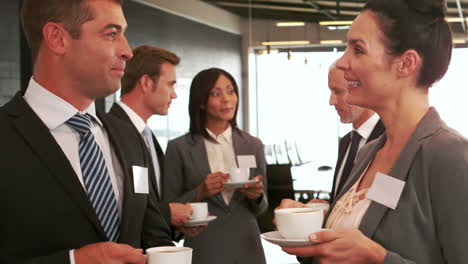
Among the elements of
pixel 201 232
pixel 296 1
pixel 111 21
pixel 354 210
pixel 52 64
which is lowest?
pixel 201 232

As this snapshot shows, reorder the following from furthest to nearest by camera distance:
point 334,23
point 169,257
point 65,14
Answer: point 334,23, point 65,14, point 169,257

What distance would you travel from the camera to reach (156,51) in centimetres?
378

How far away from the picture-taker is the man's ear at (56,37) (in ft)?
6.48

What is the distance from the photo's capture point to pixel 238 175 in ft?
11.9

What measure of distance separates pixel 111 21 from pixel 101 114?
329 millimetres

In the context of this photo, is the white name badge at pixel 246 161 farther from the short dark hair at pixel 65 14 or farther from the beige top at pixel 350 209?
the short dark hair at pixel 65 14

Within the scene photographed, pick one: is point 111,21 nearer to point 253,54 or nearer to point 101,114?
point 101,114

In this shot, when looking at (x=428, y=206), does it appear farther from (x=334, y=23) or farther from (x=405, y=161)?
(x=334, y=23)

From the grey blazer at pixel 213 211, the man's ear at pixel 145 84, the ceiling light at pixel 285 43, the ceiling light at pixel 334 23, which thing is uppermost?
the ceiling light at pixel 334 23

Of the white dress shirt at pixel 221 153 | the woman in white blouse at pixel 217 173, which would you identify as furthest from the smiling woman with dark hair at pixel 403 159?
the white dress shirt at pixel 221 153

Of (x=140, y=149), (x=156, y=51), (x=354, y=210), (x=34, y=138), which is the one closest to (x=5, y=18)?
(x=156, y=51)

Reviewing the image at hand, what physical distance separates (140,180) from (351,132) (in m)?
1.34

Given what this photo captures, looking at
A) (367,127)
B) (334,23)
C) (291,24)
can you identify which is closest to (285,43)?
(291,24)

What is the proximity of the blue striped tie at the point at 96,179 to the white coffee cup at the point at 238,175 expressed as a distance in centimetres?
169
